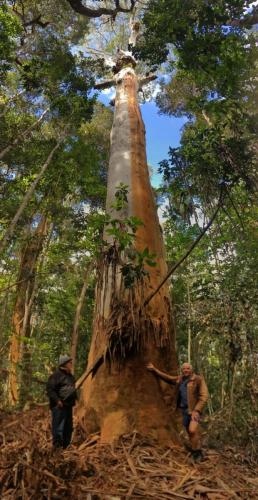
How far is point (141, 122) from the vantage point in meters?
8.56

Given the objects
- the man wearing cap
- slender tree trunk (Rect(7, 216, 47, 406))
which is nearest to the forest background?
slender tree trunk (Rect(7, 216, 47, 406))


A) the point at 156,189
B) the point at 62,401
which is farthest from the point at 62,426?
the point at 156,189

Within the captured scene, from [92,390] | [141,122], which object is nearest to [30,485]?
[92,390]

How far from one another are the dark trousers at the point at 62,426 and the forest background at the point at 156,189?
3.40ft

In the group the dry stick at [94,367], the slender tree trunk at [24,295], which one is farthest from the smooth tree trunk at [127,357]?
the slender tree trunk at [24,295]

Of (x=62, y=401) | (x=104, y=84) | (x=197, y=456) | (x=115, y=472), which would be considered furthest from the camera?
(x=104, y=84)

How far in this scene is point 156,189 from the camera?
10109mm

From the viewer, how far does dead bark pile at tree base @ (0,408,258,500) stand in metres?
2.78

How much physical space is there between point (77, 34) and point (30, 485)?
1487 centimetres

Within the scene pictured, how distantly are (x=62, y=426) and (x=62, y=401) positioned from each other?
241 mm

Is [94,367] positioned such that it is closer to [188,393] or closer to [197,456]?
[188,393]

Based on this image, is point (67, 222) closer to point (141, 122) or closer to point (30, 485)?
point (141, 122)

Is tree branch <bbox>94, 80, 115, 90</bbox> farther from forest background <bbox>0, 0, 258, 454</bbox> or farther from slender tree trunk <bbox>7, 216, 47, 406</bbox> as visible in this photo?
slender tree trunk <bbox>7, 216, 47, 406</bbox>

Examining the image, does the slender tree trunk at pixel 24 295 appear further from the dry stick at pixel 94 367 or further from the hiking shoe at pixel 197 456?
the hiking shoe at pixel 197 456
